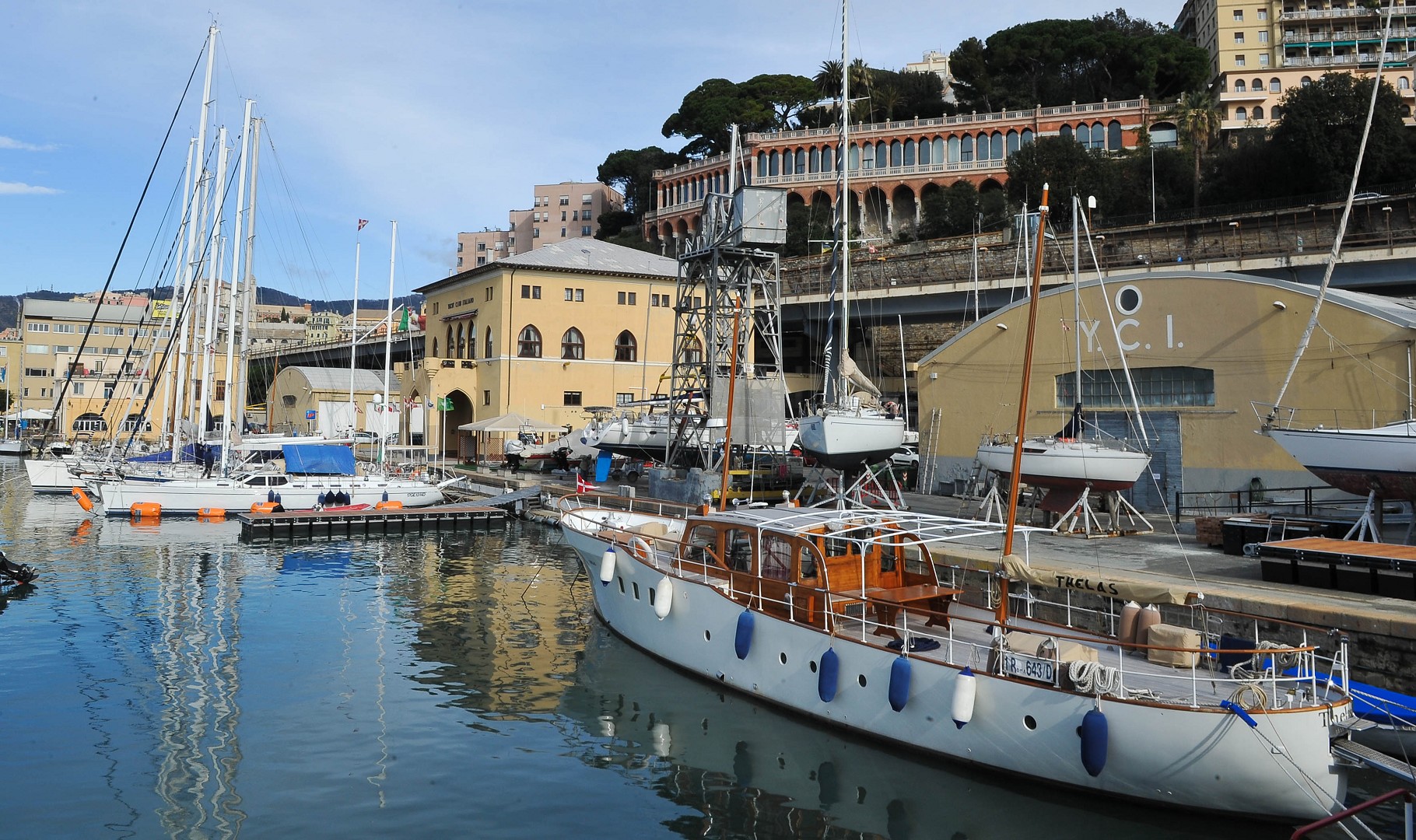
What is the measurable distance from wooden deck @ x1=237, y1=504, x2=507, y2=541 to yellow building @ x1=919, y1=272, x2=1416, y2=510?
19272mm

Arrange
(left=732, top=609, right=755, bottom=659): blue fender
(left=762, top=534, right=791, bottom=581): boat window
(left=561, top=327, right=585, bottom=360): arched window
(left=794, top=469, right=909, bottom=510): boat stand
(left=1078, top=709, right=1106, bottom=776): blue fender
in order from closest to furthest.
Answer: (left=1078, top=709, right=1106, bottom=776): blue fender → (left=732, top=609, right=755, bottom=659): blue fender → (left=762, top=534, right=791, bottom=581): boat window → (left=794, top=469, right=909, bottom=510): boat stand → (left=561, top=327, right=585, bottom=360): arched window

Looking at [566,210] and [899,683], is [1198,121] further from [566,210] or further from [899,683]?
[566,210]

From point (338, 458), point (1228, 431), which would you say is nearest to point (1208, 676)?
point (1228, 431)

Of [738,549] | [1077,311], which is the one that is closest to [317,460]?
[738,549]

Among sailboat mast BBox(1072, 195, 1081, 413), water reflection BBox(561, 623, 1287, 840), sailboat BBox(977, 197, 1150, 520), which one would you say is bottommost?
water reflection BBox(561, 623, 1287, 840)

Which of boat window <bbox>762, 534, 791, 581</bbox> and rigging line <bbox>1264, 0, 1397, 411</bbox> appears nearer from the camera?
boat window <bbox>762, 534, 791, 581</bbox>

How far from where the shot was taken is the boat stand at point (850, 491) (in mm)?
28203

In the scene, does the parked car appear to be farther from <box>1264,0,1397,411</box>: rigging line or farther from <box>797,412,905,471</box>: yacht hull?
<box>1264,0,1397,411</box>: rigging line

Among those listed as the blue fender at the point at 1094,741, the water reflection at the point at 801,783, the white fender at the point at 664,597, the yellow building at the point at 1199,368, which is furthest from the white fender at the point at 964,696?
the yellow building at the point at 1199,368

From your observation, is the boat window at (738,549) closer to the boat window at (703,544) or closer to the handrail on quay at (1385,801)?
the boat window at (703,544)

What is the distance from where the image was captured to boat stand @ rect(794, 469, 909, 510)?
28203mm

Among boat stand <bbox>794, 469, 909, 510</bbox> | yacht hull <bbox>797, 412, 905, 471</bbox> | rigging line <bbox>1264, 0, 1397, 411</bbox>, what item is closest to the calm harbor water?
yacht hull <bbox>797, 412, 905, 471</bbox>

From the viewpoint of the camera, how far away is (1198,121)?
6812cm

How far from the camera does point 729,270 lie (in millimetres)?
38781
